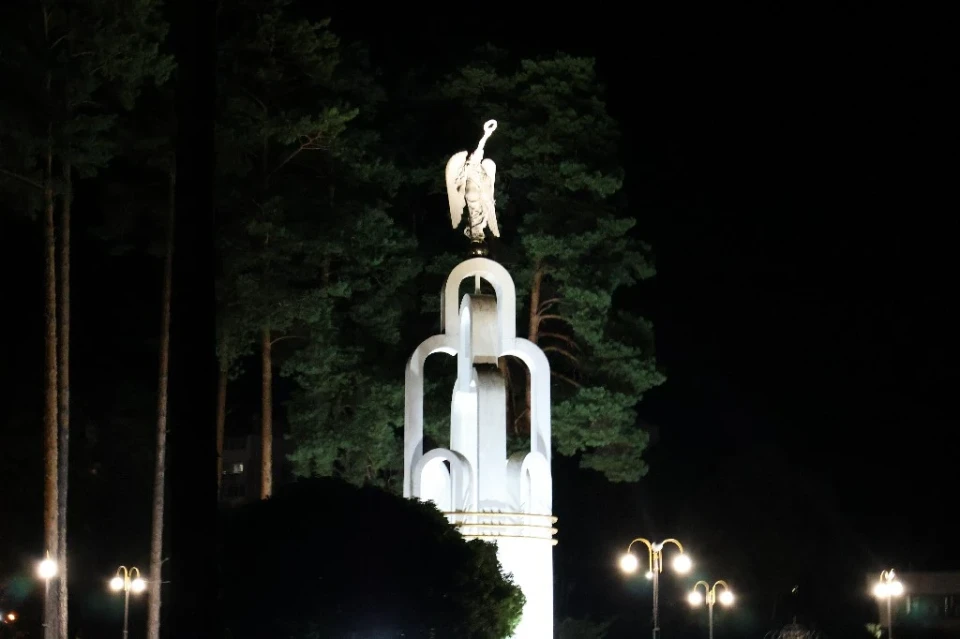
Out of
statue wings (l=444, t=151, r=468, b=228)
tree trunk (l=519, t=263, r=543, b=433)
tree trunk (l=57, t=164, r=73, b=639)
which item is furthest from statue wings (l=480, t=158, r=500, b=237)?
tree trunk (l=57, t=164, r=73, b=639)

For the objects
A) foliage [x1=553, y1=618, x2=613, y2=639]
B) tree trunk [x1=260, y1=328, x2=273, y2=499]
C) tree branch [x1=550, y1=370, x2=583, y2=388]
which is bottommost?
foliage [x1=553, y1=618, x2=613, y2=639]

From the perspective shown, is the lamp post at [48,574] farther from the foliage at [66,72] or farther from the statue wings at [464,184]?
the statue wings at [464,184]

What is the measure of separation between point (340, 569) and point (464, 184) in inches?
385

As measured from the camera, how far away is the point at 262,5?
30.6 meters

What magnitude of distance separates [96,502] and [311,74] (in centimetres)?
1275

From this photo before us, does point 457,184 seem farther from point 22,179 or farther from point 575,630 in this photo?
point 575,630

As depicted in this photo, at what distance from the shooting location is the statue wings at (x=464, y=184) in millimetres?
25719

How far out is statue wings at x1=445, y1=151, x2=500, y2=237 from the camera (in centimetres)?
2572

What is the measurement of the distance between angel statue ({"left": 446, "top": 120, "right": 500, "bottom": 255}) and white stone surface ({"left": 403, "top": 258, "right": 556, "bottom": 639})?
3.28 ft

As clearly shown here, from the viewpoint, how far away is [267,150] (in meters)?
31.0

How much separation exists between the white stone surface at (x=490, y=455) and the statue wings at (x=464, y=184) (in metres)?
1.18

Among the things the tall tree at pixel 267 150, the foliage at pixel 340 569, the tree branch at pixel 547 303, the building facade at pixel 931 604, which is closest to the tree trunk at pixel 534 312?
the tree branch at pixel 547 303

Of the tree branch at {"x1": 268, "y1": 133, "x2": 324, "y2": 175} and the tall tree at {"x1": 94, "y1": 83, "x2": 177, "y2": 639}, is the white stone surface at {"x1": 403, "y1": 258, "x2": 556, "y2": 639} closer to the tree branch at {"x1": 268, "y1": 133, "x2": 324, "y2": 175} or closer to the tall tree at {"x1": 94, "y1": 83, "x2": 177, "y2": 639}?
the tall tree at {"x1": 94, "y1": 83, "x2": 177, "y2": 639}

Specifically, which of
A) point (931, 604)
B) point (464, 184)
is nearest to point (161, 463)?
point (464, 184)
